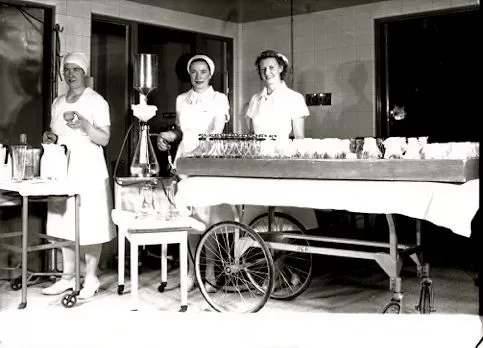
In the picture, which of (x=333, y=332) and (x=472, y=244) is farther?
(x=472, y=244)

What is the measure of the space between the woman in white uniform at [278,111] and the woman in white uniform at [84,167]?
1.17 metres

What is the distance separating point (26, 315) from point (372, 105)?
417cm

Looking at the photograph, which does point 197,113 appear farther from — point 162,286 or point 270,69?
point 162,286

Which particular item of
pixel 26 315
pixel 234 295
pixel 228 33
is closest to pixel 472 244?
pixel 234 295

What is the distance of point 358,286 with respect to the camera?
4.93 m

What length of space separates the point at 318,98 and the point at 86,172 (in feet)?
10.4

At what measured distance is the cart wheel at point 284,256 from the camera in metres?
4.48

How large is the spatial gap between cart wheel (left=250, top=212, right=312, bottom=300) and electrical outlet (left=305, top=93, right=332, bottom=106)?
7.28ft

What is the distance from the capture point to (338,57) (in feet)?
22.4

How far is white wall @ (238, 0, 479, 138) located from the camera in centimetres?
658

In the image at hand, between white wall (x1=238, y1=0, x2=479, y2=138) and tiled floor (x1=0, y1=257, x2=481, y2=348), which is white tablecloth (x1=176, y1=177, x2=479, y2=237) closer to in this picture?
tiled floor (x1=0, y1=257, x2=481, y2=348)

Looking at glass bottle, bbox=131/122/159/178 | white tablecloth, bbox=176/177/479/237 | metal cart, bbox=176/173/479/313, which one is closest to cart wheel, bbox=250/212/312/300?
metal cart, bbox=176/173/479/313

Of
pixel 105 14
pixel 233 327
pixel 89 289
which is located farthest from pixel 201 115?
pixel 233 327

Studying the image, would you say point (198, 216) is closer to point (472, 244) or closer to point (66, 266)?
point (66, 266)
